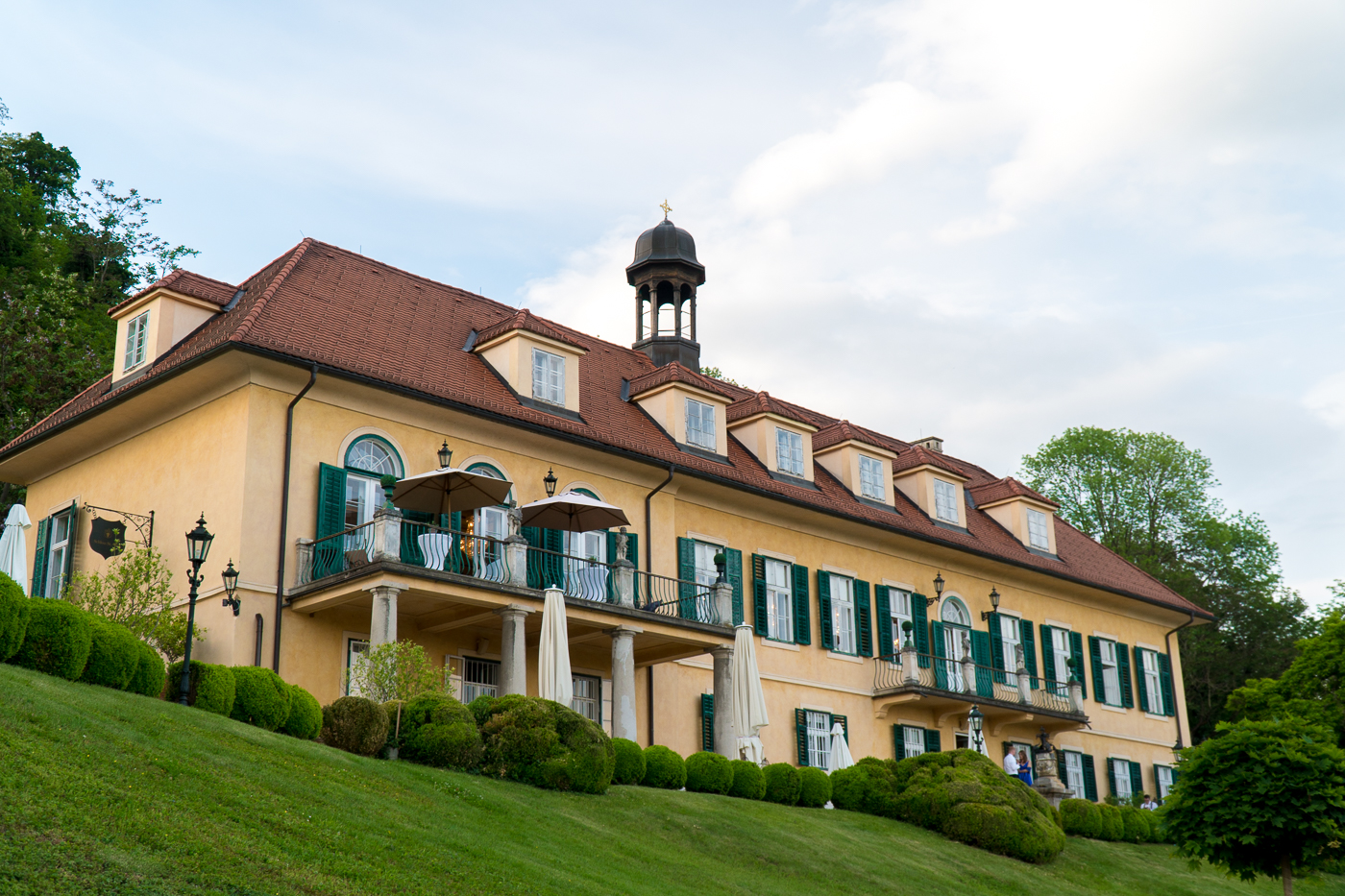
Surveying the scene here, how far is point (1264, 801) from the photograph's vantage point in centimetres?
1948

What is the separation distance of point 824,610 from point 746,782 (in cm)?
736

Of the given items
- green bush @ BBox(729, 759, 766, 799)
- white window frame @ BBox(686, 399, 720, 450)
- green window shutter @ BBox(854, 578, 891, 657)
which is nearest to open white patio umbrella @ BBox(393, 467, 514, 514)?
green bush @ BBox(729, 759, 766, 799)

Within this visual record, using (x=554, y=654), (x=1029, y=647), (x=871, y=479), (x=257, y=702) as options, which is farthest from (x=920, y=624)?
(x=257, y=702)

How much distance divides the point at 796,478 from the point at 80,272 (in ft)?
79.8

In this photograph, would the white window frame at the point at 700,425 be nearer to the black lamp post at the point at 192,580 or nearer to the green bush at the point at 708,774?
the green bush at the point at 708,774

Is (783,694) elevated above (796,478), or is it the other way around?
(796,478)

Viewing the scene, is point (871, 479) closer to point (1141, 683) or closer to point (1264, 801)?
point (1141, 683)

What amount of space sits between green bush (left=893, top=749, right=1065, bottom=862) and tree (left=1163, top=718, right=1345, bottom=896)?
10.0 ft

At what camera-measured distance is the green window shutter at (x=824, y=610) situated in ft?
95.9

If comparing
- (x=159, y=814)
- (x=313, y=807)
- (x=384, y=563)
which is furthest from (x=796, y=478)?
(x=159, y=814)

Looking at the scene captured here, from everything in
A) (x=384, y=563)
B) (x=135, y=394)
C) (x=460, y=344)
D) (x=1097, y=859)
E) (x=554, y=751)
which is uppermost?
(x=460, y=344)

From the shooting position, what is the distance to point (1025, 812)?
77.3 feet

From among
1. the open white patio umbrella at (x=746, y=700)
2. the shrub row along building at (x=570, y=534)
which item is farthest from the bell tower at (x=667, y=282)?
the open white patio umbrella at (x=746, y=700)

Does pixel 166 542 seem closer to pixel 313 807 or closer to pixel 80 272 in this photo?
pixel 313 807
